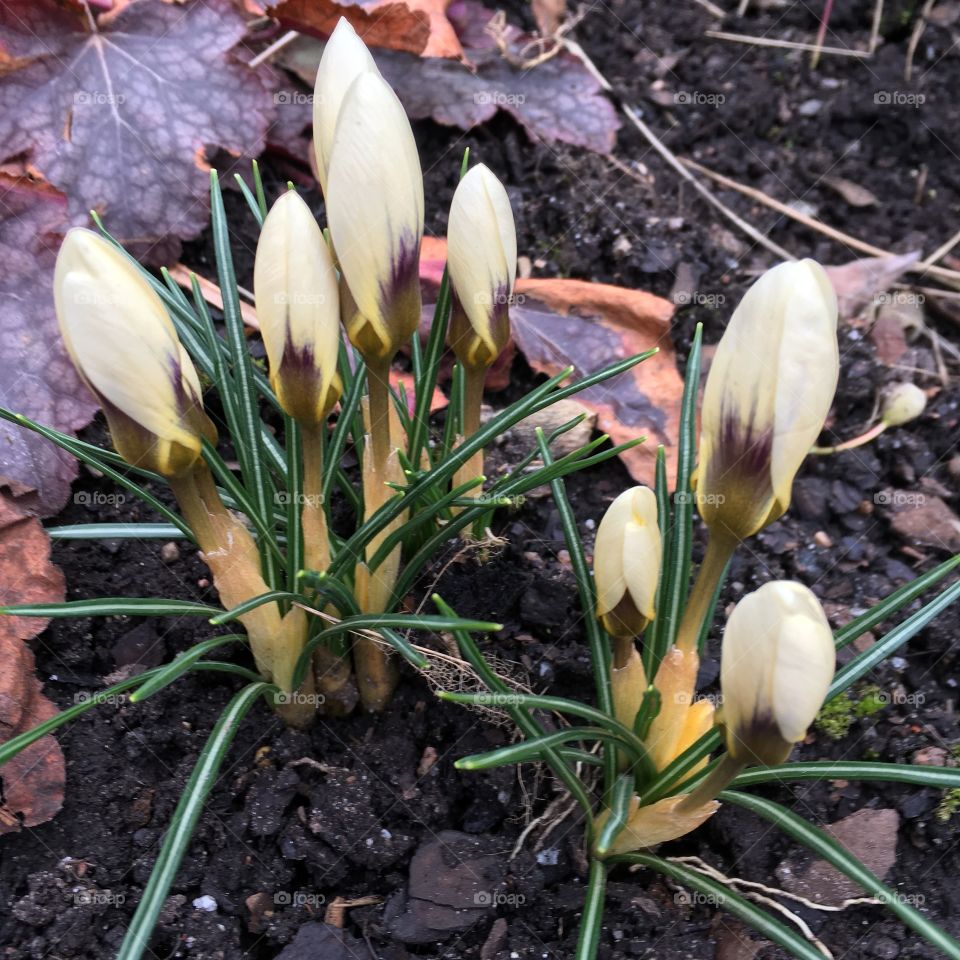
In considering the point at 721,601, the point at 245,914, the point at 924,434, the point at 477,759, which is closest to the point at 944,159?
the point at 924,434

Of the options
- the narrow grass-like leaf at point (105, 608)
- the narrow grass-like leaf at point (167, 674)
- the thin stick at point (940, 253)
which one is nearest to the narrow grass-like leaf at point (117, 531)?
the narrow grass-like leaf at point (105, 608)

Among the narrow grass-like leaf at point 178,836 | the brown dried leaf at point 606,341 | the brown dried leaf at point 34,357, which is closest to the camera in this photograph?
the narrow grass-like leaf at point 178,836

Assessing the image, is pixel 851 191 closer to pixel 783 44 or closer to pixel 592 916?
→ pixel 783 44

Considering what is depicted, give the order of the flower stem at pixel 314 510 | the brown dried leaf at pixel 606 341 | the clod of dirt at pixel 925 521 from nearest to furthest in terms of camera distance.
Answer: the flower stem at pixel 314 510 → the clod of dirt at pixel 925 521 → the brown dried leaf at pixel 606 341

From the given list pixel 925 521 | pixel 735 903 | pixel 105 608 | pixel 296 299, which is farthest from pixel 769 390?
pixel 925 521

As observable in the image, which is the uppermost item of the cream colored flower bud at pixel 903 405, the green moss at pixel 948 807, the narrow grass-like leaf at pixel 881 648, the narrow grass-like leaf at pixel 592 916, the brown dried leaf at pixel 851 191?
the brown dried leaf at pixel 851 191

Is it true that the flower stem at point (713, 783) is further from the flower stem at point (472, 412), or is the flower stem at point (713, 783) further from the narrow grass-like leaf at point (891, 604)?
the flower stem at point (472, 412)

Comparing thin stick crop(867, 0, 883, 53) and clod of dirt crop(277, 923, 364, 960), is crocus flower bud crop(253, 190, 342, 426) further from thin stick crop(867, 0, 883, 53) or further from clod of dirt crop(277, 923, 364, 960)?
thin stick crop(867, 0, 883, 53)
